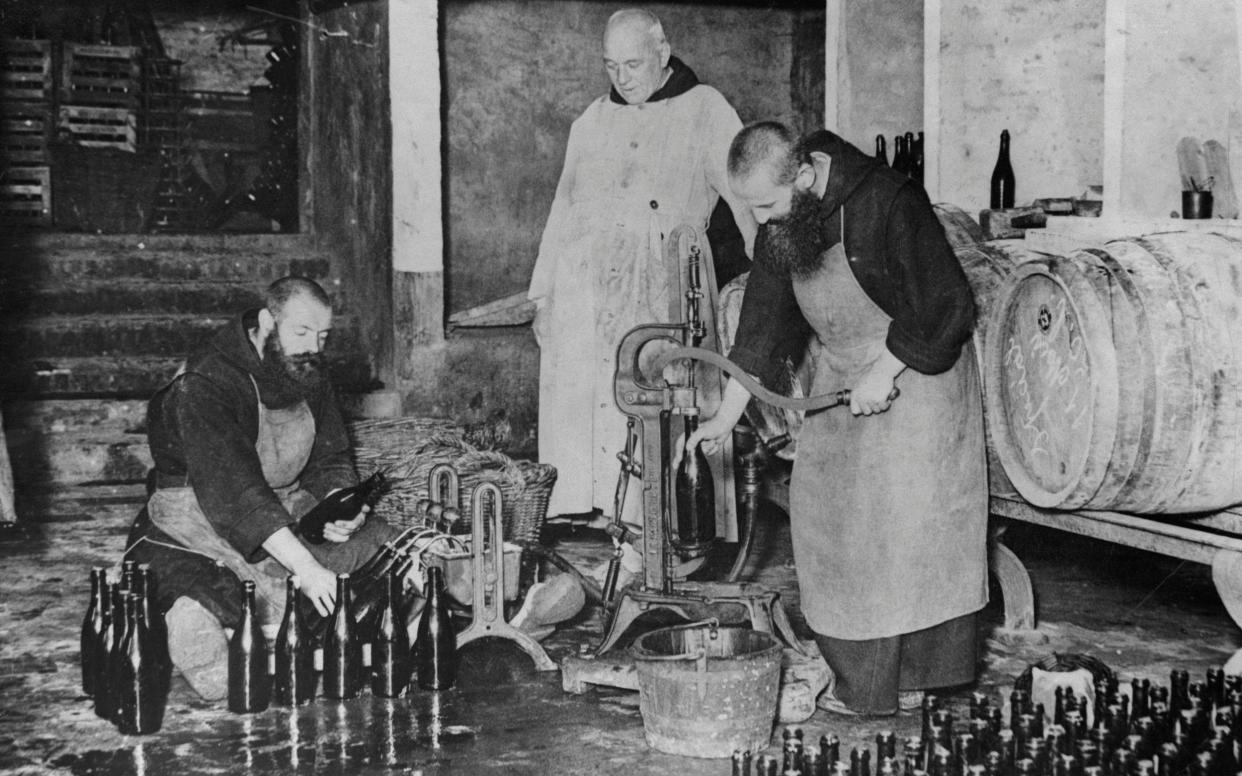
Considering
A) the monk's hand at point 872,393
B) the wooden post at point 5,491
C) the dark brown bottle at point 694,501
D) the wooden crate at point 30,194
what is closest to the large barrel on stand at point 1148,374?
the monk's hand at point 872,393

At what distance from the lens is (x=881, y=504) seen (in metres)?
4.00

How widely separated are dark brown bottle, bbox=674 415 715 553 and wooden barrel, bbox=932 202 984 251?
5.00ft

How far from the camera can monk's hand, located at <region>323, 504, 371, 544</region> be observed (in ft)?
15.5

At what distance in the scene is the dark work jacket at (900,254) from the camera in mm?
3828

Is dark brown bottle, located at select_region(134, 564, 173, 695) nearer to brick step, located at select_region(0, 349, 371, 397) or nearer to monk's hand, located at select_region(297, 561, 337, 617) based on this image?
monk's hand, located at select_region(297, 561, 337, 617)

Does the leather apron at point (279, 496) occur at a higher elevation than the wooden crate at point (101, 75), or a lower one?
lower

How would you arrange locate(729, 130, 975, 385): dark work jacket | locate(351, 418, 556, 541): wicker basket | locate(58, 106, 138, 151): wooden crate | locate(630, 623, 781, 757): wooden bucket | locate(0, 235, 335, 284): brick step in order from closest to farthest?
1. locate(630, 623, 781, 757): wooden bucket
2. locate(729, 130, 975, 385): dark work jacket
3. locate(351, 418, 556, 541): wicker basket
4. locate(0, 235, 335, 284): brick step
5. locate(58, 106, 138, 151): wooden crate

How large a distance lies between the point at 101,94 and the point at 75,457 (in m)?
4.02

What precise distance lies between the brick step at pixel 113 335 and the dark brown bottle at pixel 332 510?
3990 millimetres

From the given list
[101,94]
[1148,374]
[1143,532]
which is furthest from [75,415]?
[1148,374]

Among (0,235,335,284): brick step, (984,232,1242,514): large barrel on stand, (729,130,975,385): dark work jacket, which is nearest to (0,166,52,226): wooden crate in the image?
(0,235,335,284): brick step

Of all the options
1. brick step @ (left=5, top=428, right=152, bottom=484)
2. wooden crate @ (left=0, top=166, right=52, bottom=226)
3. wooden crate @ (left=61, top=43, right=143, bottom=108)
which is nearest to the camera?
brick step @ (left=5, top=428, right=152, bottom=484)

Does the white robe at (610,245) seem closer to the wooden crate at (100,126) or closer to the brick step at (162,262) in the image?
the brick step at (162,262)

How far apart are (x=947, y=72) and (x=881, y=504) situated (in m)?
3.26
